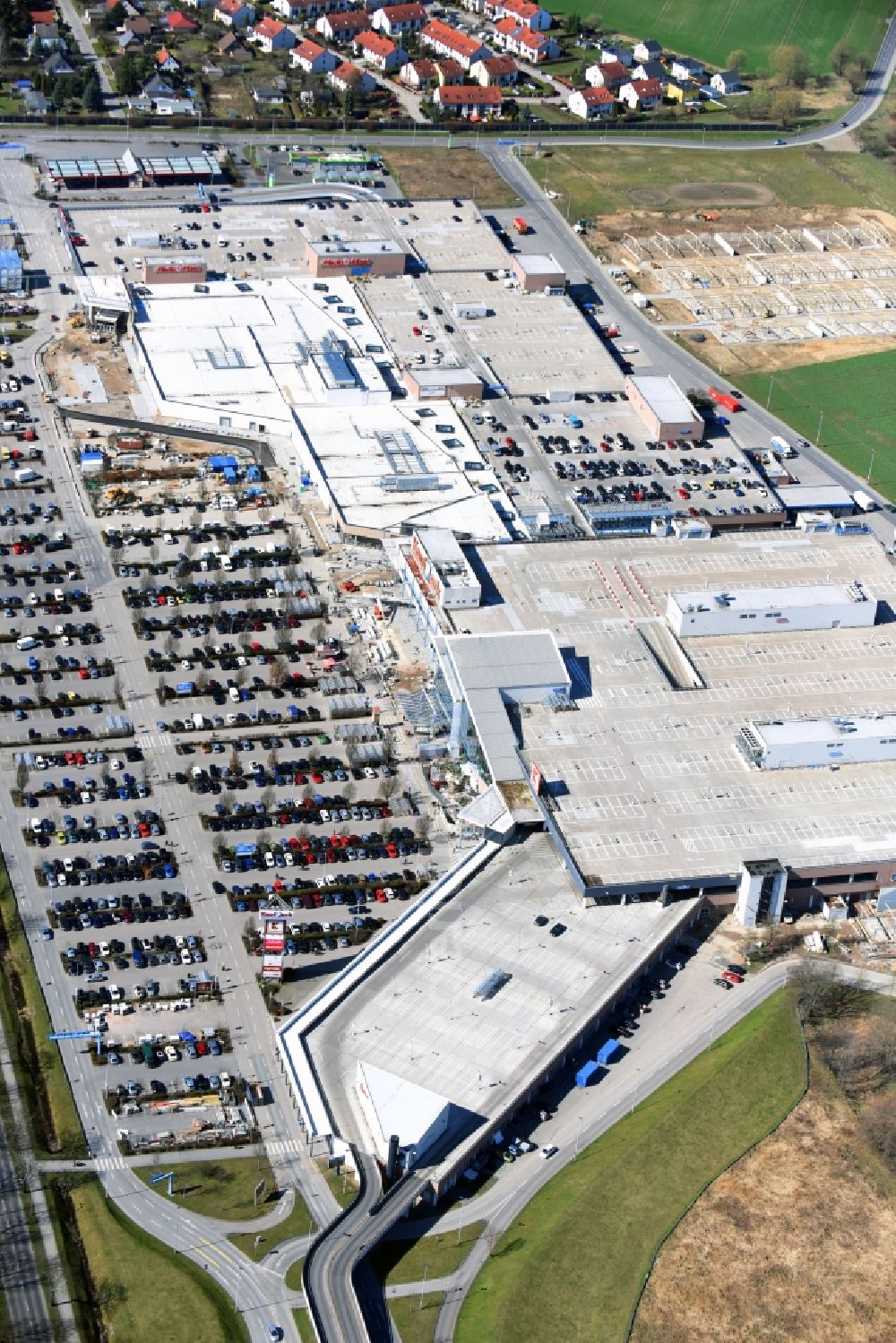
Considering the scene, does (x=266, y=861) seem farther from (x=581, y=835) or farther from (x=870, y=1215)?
(x=870, y=1215)

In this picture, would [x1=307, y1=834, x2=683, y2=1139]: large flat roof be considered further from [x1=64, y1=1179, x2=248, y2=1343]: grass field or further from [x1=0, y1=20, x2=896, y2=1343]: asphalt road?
[x1=64, y1=1179, x2=248, y2=1343]: grass field

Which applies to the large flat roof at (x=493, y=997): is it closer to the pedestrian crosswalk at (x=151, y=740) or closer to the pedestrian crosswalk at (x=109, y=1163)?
the pedestrian crosswalk at (x=109, y=1163)

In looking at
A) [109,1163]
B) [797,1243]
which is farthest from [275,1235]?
[797,1243]

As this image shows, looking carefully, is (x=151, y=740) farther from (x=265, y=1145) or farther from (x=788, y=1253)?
(x=788, y=1253)

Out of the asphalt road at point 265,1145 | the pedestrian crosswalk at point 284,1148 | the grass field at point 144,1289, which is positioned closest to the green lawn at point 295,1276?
the asphalt road at point 265,1145

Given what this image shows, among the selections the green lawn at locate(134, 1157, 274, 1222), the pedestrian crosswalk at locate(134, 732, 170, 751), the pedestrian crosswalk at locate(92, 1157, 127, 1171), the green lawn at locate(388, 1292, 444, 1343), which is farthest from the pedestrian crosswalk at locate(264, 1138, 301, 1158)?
the pedestrian crosswalk at locate(134, 732, 170, 751)
